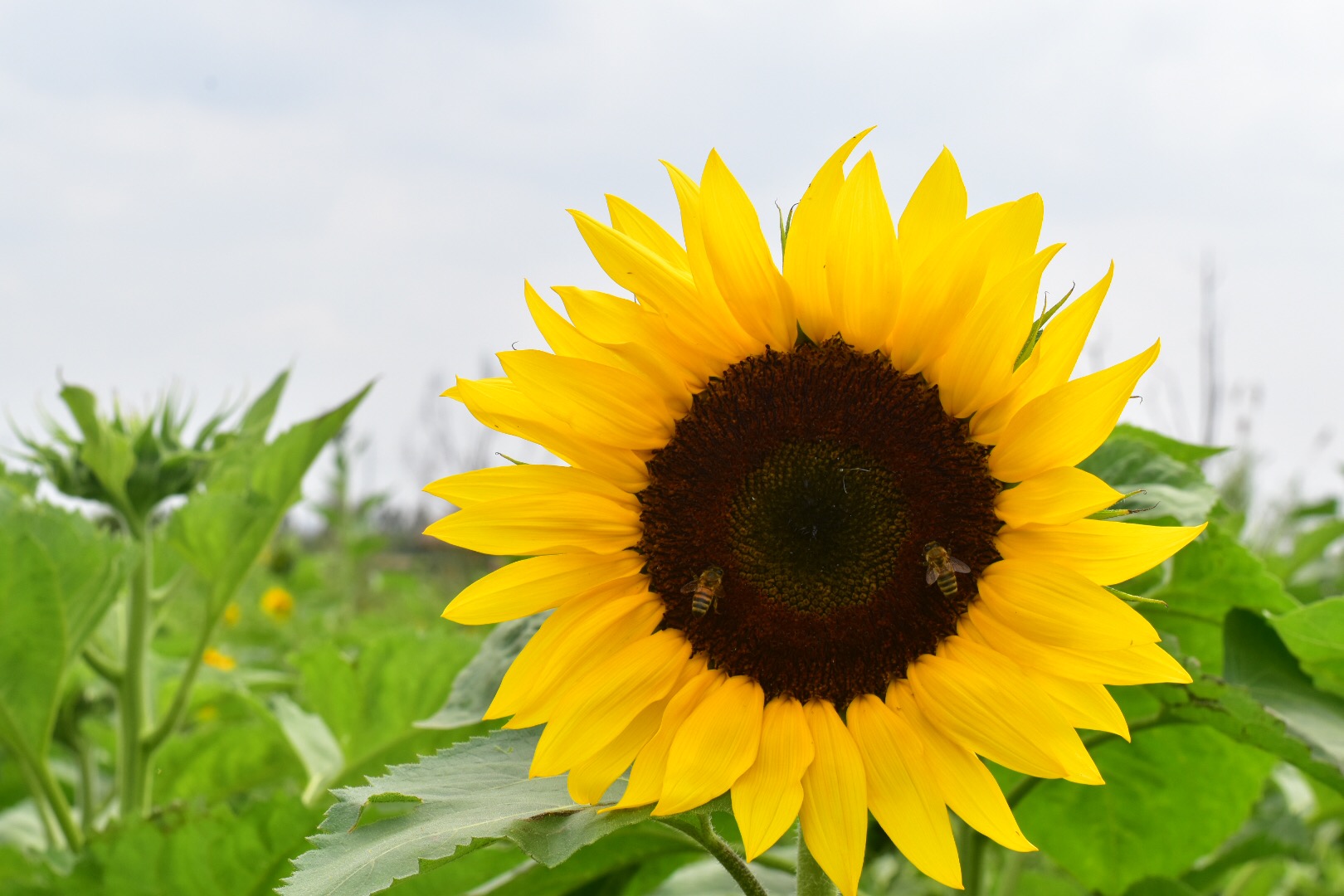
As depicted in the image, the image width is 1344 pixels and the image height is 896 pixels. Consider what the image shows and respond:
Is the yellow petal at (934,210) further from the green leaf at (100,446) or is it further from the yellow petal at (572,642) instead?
the green leaf at (100,446)

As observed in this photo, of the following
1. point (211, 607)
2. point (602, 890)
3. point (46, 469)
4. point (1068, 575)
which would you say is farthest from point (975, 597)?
point (46, 469)

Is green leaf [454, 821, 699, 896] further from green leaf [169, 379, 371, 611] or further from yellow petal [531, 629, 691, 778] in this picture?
green leaf [169, 379, 371, 611]

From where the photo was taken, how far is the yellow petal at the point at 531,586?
0.97 metres

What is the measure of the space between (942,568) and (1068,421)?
0.52ft

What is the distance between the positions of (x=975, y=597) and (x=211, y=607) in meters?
1.24

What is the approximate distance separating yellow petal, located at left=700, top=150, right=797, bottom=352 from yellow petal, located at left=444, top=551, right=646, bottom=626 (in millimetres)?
257

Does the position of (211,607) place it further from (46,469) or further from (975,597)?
(975,597)

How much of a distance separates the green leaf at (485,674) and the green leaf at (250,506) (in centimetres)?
52

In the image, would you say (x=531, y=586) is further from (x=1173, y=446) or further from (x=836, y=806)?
(x=1173, y=446)

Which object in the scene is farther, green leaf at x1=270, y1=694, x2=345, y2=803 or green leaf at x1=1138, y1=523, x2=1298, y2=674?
green leaf at x1=270, y1=694, x2=345, y2=803

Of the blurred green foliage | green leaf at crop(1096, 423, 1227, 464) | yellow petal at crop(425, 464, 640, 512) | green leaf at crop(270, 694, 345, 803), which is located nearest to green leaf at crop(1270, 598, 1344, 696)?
the blurred green foliage

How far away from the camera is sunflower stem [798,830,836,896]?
3.06ft

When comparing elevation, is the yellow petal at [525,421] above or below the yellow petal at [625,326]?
below

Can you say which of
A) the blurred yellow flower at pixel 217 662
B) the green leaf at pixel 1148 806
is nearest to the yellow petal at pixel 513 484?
the green leaf at pixel 1148 806
